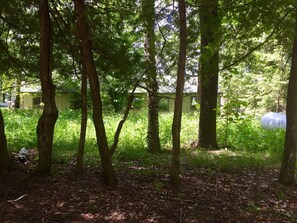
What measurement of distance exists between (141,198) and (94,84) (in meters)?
1.85

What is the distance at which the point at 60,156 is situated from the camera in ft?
21.6

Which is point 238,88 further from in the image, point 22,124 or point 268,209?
point 268,209

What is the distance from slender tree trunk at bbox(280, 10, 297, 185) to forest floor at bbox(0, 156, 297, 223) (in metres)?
0.25

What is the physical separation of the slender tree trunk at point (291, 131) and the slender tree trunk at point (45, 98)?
154 inches

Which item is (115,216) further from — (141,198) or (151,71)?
(151,71)

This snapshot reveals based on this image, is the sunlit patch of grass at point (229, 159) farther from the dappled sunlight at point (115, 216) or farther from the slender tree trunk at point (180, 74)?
the dappled sunlight at point (115, 216)

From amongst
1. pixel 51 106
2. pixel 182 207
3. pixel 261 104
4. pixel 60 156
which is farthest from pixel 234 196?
pixel 261 104

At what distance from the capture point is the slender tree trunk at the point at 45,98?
470cm

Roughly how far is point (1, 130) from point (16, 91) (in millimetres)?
12074

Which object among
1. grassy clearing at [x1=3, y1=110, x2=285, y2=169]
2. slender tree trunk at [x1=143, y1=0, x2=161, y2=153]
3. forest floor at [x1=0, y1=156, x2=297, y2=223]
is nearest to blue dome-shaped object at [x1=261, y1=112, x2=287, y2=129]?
grassy clearing at [x1=3, y1=110, x2=285, y2=169]

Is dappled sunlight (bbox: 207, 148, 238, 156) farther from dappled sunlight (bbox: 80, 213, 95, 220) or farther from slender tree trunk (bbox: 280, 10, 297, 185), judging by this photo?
dappled sunlight (bbox: 80, 213, 95, 220)

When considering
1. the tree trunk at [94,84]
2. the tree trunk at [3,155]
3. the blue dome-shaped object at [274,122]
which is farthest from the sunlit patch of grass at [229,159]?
the blue dome-shaped object at [274,122]

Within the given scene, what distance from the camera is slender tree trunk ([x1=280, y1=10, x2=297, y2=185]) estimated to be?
5047mm

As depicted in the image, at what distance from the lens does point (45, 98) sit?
4781 millimetres
